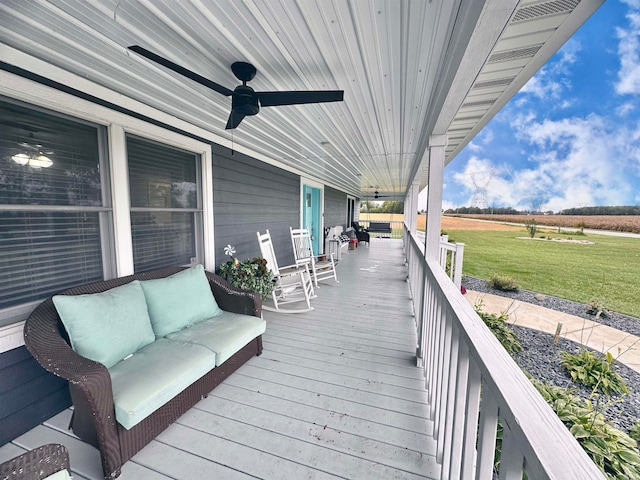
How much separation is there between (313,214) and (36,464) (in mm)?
6930

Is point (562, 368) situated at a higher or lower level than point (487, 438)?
lower

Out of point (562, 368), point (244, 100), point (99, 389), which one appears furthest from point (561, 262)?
point (99, 389)

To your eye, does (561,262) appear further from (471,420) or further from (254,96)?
(254,96)

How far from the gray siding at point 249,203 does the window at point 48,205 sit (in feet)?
4.78

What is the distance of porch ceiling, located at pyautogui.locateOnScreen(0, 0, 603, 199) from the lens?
125cm

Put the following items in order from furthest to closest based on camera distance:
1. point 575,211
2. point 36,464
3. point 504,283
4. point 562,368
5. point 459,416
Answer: point 504,283
point 562,368
point 575,211
point 459,416
point 36,464

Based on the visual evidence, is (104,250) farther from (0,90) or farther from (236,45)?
(236,45)

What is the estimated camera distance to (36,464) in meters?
0.99

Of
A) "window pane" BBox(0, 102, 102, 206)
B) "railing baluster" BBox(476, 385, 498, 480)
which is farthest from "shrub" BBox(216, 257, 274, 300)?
"railing baluster" BBox(476, 385, 498, 480)

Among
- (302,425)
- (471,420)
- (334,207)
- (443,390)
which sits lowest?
(302,425)

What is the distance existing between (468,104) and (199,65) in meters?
2.05

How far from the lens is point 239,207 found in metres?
4.14

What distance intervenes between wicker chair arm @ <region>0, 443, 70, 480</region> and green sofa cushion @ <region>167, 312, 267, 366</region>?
0.97m

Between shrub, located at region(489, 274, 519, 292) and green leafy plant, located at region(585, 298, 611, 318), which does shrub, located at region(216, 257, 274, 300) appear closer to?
green leafy plant, located at region(585, 298, 611, 318)
